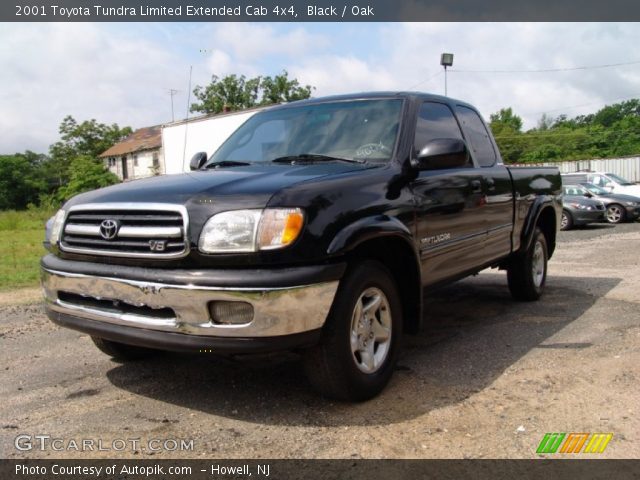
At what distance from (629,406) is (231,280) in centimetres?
243

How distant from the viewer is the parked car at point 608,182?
20078 millimetres

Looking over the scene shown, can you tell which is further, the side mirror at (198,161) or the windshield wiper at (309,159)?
the side mirror at (198,161)

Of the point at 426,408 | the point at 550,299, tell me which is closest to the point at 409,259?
the point at 426,408

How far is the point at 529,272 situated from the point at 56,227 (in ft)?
15.4

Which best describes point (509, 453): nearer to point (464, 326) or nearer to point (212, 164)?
point (464, 326)

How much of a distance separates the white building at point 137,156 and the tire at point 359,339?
38245 mm

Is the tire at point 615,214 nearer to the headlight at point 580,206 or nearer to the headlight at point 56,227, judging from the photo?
the headlight at point 580,206

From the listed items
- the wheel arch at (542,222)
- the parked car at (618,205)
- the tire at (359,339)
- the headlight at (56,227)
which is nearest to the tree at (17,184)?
the parked car at (618,205)

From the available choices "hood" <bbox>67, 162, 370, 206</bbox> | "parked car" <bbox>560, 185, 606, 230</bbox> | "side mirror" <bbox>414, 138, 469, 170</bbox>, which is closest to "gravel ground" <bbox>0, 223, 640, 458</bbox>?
"hood" <bbox>67, 162, 370, 206</bbox>

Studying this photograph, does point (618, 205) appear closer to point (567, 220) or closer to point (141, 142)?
point (567, 220)

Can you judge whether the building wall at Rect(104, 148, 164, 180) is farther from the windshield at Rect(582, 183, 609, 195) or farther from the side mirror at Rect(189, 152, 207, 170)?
the side mirror at Rect(189, 152, 207, 170)

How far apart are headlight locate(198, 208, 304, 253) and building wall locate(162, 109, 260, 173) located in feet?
42.9

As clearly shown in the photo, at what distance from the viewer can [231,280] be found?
287 cm

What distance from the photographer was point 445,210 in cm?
427
